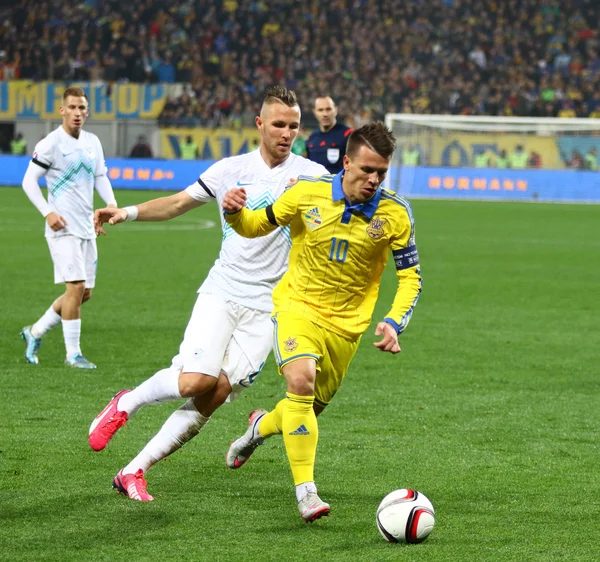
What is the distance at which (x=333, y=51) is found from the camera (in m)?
41.4

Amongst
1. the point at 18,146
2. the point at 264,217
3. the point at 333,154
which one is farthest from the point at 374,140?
the point at 18,146

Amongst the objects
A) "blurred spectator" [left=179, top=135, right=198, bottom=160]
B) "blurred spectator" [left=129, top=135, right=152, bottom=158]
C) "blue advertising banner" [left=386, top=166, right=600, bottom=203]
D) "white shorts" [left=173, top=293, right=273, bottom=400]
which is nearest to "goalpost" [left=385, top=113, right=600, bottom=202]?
"blue advertising banner" [left=386, top=166, right=600, bottom=203]

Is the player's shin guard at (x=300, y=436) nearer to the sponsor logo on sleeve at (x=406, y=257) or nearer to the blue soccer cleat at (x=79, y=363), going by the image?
the sponsor logo on sleeve at (x=406, y=257)

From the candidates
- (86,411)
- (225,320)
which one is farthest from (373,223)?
(86,411)

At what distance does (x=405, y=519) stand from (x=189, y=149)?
3096 cm

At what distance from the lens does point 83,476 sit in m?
5.65

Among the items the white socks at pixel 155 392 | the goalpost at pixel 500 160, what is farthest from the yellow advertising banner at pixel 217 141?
the white socks at pixel 155 392

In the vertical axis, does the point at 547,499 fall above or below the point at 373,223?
below

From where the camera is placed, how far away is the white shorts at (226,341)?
5344mm

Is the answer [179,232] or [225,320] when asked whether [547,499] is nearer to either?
[225,320]

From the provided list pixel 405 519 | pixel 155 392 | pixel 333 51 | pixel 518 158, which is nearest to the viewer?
pixel 405 519

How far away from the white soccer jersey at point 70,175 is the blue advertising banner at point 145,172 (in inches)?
914

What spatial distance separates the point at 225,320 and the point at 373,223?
3.00ft

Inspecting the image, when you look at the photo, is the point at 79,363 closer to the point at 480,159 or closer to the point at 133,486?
the point at 133,486
